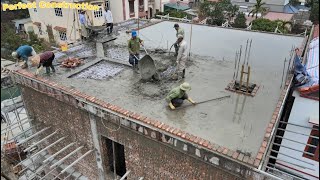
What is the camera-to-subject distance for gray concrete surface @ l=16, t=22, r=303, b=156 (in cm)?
796

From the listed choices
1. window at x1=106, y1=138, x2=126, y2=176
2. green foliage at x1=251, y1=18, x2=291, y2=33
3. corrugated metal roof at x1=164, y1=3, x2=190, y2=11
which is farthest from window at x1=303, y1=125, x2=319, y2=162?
corrugated metal roof at x1=164, y1=3, x2=190, y2=11

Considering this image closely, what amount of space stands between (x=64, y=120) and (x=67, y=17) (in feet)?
80.7

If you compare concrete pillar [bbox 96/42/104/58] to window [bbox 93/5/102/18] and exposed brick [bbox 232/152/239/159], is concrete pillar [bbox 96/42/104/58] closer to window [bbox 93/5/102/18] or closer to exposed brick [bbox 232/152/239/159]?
exposed brick [bbox 232/152/239/159]

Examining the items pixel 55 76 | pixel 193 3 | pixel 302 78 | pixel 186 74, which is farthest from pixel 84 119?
pixel 193 3

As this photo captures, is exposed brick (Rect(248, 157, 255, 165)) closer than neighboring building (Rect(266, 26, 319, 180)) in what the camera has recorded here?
Yes

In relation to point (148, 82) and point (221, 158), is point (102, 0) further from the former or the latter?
point (221, 158)

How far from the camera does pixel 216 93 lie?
10.0 meters

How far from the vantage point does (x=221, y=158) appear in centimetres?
698

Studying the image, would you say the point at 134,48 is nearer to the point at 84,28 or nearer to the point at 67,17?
the point at 84,28

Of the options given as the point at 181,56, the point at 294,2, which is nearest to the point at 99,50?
the point at 181,56

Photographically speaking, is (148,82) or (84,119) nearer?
(84,119)

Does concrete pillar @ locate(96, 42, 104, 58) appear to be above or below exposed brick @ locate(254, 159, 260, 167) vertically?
above

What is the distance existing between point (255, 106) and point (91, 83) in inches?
246

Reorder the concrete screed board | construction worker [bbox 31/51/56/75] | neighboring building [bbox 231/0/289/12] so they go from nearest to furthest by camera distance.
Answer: the concrete screed board
construction worker [bbox 31/51/56/75]
neighboring building [bbox 231/0/289/12]
